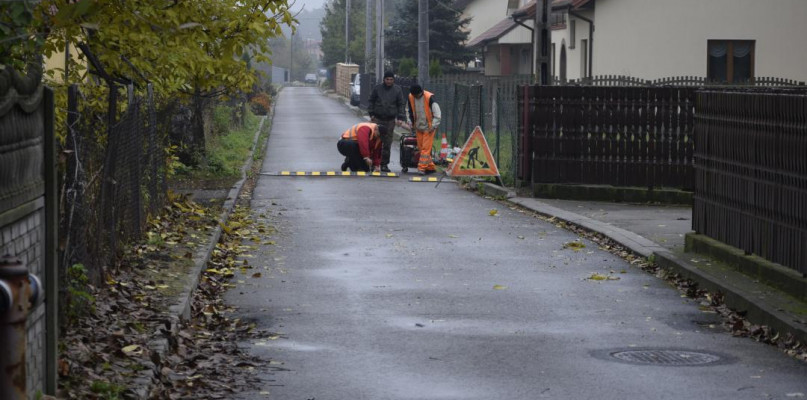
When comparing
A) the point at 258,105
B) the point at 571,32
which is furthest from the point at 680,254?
the point at 258,105

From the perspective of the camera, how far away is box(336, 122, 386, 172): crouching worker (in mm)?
25000

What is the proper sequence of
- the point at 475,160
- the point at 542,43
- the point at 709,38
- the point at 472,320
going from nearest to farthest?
the point at 472,320
the point at 542,43
the point at 475,160
the point at 709,38

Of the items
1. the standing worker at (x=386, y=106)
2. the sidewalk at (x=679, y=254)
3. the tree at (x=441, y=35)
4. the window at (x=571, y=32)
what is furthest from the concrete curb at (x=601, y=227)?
the tree at (x=441, y=35)

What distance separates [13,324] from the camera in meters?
5.17

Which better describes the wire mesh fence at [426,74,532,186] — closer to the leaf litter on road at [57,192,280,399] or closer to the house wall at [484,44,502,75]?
the leaf litter on road at [57,192,280,399]

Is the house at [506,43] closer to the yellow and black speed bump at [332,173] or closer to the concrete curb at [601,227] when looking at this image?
the yellow and black speed bump at [332,173]

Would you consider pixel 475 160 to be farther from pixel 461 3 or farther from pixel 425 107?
pixel 461 3

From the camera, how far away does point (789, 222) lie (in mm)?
10531

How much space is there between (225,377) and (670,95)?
1296 cm

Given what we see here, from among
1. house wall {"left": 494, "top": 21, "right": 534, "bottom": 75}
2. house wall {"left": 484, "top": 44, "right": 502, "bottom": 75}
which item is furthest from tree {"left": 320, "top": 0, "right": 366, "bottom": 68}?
house wall {"left": 494, "top": 21, "right": 534, "bottom": 75}

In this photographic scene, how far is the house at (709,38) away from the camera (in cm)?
3494

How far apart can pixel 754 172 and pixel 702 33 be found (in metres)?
24.7

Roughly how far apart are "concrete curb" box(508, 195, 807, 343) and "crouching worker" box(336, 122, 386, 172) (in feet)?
32.4

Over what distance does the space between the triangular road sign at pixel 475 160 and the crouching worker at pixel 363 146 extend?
2623 mm
